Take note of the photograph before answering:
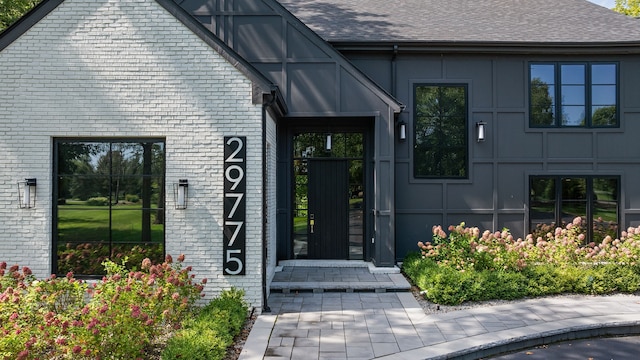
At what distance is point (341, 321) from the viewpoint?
6.42m

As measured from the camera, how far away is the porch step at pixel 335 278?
7926 mm

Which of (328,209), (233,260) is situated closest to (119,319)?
(233,260)

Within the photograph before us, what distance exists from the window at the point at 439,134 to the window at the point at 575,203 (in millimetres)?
2101

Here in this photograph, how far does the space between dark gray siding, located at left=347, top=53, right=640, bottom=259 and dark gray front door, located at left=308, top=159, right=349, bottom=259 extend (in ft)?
5.46

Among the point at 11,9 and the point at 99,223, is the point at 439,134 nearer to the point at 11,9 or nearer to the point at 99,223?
the point at 99,223

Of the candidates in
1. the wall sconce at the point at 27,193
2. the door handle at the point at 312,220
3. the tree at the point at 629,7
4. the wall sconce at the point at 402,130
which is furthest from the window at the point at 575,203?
the tree at the point at 629,7

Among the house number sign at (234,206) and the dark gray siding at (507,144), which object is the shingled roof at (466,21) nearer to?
the dark gray siding at (507,144)

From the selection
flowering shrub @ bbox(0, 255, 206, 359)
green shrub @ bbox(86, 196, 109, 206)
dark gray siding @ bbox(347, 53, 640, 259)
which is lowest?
flowering shrub @ bbox(0, 255, 206, 359)

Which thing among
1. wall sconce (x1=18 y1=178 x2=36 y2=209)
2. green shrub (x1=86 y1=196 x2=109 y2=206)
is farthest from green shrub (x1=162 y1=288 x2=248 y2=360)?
wall sconce (x1=18 y1=178 x2=36 y2=209)

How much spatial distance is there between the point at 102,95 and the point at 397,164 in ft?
22.0

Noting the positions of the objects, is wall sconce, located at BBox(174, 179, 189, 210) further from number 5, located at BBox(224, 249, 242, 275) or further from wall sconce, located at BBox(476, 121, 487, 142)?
wall sconce, located at BBox(476, 121, 487, 142)

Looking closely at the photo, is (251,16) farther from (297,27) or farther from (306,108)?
(306,108)

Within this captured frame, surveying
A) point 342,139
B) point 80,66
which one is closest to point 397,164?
point 342,139

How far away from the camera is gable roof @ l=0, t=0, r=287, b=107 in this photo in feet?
22.2
